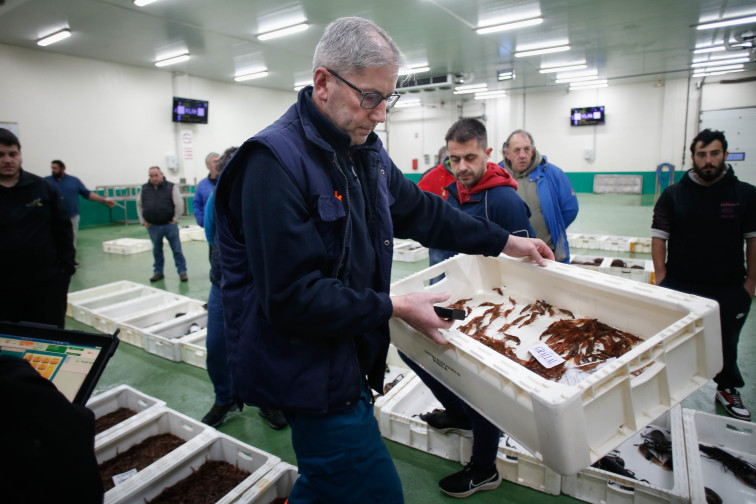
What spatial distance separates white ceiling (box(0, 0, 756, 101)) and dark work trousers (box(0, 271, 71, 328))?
21.7 feet

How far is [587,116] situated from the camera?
17.2m

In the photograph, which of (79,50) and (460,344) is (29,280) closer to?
(460,344)

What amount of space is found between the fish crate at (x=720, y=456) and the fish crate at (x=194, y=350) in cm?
337

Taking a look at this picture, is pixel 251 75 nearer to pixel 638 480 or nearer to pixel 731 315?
pixel 731 315

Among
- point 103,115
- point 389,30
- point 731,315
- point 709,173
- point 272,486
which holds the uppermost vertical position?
point 389,30

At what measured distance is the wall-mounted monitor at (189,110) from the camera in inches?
523

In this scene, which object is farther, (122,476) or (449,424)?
(449,424)

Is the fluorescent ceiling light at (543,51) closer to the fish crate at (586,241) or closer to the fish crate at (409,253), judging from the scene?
the fish crate at (586,241)

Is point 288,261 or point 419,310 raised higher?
point 288,261

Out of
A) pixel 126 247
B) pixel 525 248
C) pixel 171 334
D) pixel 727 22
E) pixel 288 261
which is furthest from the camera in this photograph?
pixel 727 22

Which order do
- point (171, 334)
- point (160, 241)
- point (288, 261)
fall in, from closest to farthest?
point (288, 261)
point (171, 334)
point (160, 241)

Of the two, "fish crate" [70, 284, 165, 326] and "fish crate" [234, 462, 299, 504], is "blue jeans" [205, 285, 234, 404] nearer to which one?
"fish crate" [234, 462, 299, 504]

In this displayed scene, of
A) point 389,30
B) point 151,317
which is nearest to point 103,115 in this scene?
point 389,30

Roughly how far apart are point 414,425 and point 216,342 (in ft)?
4.48
